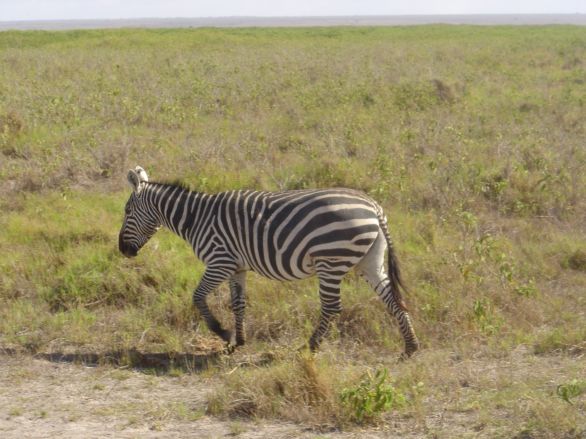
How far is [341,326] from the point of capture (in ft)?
22.0

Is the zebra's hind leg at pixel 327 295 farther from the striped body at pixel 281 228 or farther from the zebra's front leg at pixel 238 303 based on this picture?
the zebra's front leg at pixel 238 303

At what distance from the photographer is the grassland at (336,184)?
5266 millimetres

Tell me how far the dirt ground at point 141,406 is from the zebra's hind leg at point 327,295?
3.05 feet

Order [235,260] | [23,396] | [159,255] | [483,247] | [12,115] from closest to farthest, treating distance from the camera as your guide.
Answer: [23,396] < [235,260] < [483,247] < [159,255] < [12,115]

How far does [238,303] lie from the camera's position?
6.60 m

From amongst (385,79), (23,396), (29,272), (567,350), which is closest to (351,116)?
(385,79)

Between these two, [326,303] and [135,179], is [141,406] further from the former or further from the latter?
[135,179]

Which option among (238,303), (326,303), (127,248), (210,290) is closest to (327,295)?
(326,303)

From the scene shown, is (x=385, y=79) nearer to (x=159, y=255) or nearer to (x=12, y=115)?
(x=12, y=115)

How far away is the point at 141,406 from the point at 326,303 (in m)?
1.70

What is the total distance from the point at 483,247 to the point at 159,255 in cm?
339

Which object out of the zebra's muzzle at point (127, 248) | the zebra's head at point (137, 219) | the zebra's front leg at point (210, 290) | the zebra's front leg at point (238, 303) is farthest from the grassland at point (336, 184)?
the zebra's head at point (137, 219)

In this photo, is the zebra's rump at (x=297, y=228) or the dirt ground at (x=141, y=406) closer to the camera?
the dirt ground at (x=141, y=406)

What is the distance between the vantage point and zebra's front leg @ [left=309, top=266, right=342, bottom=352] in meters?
6.03
